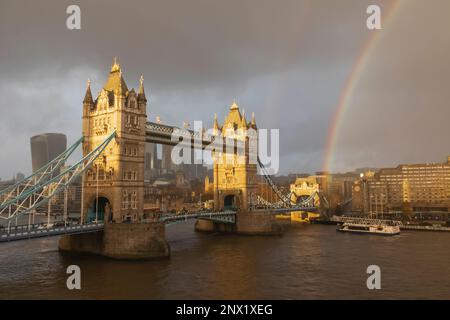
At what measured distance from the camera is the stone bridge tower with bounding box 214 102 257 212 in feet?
295

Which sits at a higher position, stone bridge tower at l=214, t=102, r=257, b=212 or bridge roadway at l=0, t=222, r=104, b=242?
stone bridge tower at l=214, t=102, r=257, b=212

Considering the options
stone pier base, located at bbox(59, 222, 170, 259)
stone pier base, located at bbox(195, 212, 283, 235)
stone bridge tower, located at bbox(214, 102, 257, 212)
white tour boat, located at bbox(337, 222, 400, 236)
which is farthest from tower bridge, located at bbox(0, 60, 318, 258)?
white tour boat, located at bbox(337, 222, 400, 236)

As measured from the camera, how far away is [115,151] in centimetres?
5634

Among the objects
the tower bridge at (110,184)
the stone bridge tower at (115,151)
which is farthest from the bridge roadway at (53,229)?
the stone bridge tower at (115,151)

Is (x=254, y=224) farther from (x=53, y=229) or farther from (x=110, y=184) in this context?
(x=53, y=229)

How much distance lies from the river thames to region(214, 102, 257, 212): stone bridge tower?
22054mm

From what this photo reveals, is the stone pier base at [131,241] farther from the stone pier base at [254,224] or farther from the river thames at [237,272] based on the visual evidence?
the stone pier base at [254,224]

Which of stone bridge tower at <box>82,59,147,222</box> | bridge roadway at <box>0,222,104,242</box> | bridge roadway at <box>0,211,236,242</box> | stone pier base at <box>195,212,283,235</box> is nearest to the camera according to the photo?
bridge roadway at <box>0,222,104,242</box>

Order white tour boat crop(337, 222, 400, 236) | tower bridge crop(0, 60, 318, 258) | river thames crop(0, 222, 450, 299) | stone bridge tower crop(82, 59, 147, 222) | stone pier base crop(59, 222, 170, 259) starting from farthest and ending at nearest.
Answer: white tour boat crop(337, 222, 400, 236)
stone bridge tower crop(82, 59, 147, 222)
stone pier base crop(59, 222, 170, 259)
tower bridge crop(0, 60, 318, 258)
river thames crop(0, 222, 450, 299)

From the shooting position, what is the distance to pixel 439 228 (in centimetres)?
9862

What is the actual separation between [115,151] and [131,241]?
1429 centimetres

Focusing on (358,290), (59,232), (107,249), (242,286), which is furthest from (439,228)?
(59,232)

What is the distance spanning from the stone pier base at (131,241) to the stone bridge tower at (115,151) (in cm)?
458

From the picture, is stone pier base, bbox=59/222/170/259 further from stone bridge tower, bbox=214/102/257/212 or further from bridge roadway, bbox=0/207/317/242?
stone bridge tower, bbox=214/102/257/212
